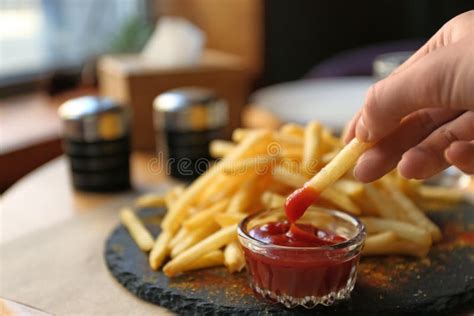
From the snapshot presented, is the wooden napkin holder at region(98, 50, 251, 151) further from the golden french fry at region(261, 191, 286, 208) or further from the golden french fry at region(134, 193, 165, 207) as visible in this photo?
the golden french fry at region(261, 191, 286, 208)

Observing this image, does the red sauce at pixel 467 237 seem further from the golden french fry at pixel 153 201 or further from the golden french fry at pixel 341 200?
the golden french fry at pixel 153 201

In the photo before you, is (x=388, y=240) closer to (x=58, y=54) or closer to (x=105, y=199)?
(x=105, y=199)

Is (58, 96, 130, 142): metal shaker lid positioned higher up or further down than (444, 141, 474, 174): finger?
further down

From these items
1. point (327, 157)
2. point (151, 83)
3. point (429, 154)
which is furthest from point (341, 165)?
point (151, 83)

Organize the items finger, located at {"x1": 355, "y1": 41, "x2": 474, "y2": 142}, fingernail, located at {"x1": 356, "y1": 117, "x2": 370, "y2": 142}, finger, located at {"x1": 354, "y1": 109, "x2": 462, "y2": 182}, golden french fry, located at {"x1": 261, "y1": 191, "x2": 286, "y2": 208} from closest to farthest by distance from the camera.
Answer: finger, located at {"x1": 355, "y1": 41, "x2": 474, "y2": 142}
fingernail, located at {"x1": 356, "y1": 117, "x2": 370, "y2": 142}
finger, located at {"x1": 354, "y1": 109, "x2": 462, "y2": 182}
golden french fry, located at {"x1": 261, "y1": 191, "x2": 286, "y2": 208}

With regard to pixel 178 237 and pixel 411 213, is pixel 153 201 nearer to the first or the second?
pixel 178 237

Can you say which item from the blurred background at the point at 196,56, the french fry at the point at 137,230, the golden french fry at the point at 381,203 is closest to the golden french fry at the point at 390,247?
the golden french fry at the point at 381,203

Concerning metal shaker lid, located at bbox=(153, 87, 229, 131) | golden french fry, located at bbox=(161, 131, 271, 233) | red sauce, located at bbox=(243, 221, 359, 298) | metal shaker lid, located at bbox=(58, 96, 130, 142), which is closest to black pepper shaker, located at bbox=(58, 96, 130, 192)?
metal shaker lid, located at bbox=(58, 96, 130, 142)
